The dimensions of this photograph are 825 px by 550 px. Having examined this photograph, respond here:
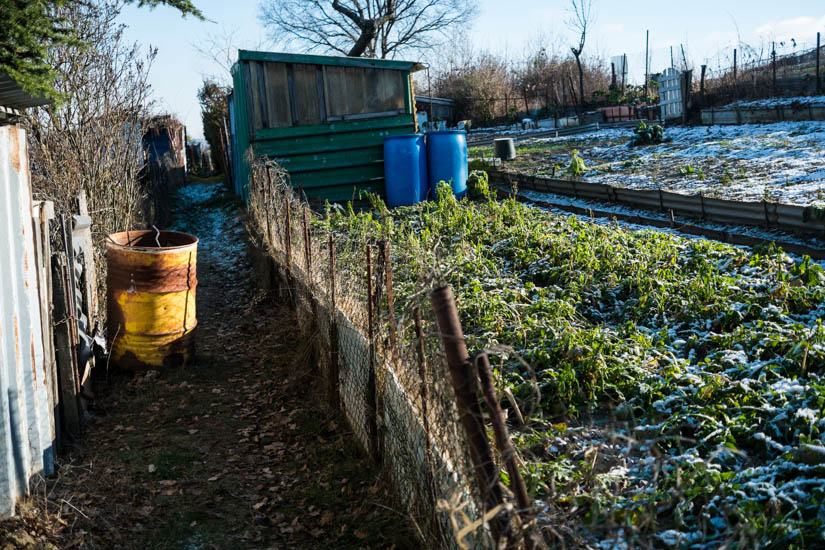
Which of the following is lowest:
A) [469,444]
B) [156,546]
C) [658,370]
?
[156,546]

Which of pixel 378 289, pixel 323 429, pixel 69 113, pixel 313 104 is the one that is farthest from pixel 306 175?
pixel 378 289

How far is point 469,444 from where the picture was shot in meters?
2.49

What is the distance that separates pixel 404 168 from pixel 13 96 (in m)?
8.49

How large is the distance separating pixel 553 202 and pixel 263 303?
17.1ft

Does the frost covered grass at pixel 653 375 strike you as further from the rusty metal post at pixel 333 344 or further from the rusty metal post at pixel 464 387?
the rusty metal post at pixel 333 344

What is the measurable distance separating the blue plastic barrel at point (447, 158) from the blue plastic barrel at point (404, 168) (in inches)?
8.7

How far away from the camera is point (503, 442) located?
2.20 m

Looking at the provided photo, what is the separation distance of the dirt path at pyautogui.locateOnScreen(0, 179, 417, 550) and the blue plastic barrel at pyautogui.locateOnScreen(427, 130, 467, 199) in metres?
5.78

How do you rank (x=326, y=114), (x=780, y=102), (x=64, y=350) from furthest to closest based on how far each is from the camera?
(x=780, y=102) → (x=326, y=114) → (x=64, y=350)

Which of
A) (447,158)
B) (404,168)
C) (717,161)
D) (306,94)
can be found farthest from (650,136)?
(306,94)

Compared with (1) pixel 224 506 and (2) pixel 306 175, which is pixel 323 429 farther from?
(2) pixel 306 175

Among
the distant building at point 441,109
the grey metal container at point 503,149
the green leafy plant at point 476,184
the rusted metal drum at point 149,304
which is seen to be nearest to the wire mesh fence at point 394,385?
the rusted metal drum at point 149,304

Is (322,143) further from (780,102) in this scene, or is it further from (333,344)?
(780,102)

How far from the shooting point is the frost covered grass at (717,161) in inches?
400
